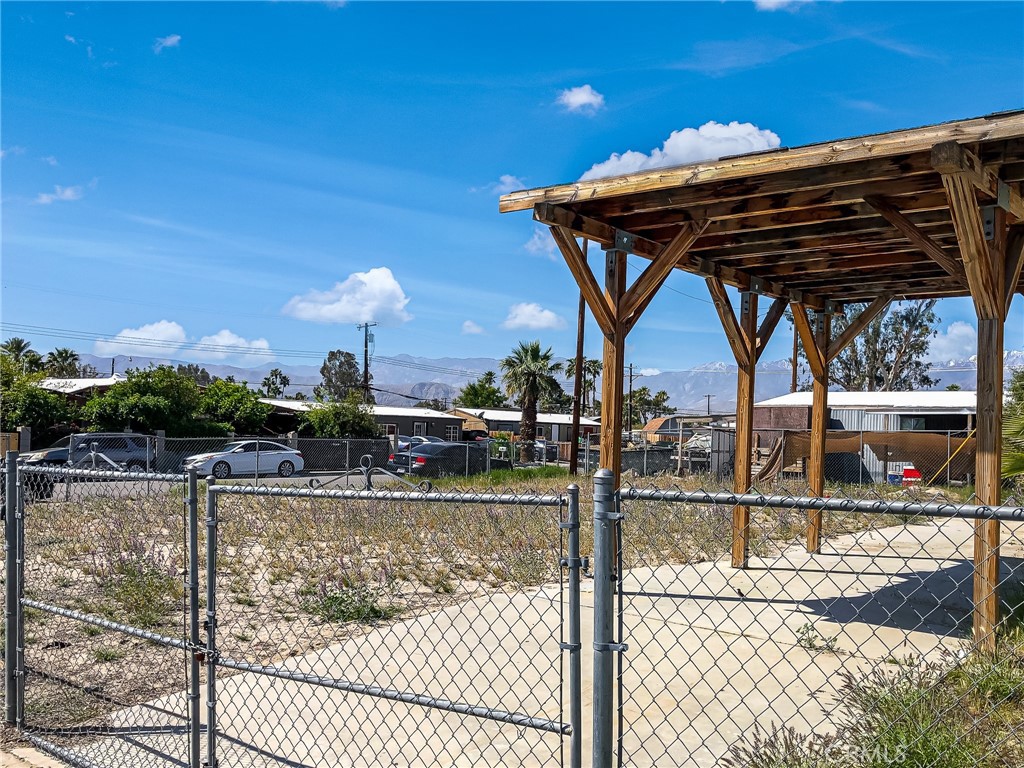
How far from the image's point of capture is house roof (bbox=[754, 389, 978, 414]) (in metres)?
30.6

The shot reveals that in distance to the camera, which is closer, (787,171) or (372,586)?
(787,171)

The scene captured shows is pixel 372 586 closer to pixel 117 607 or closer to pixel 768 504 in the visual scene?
pixel 117 607

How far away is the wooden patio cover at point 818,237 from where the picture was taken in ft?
20.3

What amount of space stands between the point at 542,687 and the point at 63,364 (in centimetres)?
7222

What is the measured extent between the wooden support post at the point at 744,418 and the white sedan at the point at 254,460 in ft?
68.8

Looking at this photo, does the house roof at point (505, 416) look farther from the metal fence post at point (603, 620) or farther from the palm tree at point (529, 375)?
the metal fence post at point (603, 620)

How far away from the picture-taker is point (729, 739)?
4621mm

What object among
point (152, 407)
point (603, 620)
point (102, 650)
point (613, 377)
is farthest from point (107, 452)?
point (603, 620)

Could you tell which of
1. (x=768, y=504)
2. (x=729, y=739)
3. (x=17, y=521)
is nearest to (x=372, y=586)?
(x=17, y=521)

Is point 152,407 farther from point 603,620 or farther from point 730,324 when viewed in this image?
point 603,620

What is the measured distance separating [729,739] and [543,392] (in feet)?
158

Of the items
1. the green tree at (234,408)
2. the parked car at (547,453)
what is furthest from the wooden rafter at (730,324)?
the green tree at (234,408)

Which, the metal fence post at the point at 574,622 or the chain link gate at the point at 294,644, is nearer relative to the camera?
the metal fence post at the point at 574,622

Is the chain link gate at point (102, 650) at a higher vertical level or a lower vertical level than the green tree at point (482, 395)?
lower
